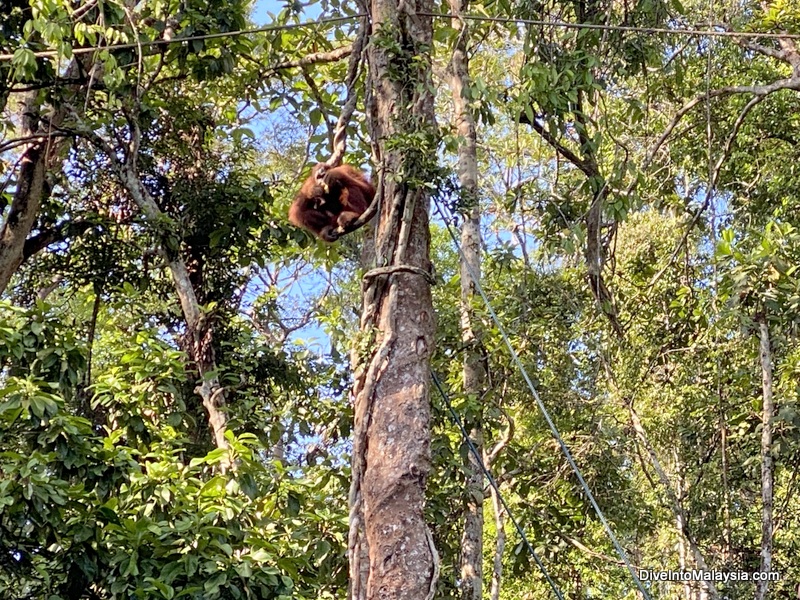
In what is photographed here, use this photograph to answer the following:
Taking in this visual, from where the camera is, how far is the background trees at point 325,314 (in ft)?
9.89

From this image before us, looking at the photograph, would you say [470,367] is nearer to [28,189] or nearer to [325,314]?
[325,314]

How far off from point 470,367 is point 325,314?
2.93ft

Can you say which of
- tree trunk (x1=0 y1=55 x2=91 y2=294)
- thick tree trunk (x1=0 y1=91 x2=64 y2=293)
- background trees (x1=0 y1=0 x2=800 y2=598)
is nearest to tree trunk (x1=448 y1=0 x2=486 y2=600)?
background trees (x1=0 y1=0 x2=800 y2=598)

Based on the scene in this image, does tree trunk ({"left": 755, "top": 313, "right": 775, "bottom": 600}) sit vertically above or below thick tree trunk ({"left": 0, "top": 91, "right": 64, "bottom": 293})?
below

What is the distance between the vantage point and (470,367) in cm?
489

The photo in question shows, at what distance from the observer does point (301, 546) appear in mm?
3580

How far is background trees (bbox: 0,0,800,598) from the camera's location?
301 centimetres

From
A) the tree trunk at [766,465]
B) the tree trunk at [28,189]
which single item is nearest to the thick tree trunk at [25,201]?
the tree trunk at [28,189]

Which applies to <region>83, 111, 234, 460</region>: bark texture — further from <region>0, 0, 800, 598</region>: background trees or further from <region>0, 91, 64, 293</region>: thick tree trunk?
<region>0, 91, 64, 293</region>: thick tree trunk

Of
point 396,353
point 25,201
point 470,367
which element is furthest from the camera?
point 470,367

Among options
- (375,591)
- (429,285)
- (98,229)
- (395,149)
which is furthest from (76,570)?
(98,229)

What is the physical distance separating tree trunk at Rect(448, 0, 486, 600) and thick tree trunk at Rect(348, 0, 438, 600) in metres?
1.33

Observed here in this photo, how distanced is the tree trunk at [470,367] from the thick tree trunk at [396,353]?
1.33 m

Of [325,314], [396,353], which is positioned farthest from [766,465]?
[396,353]
